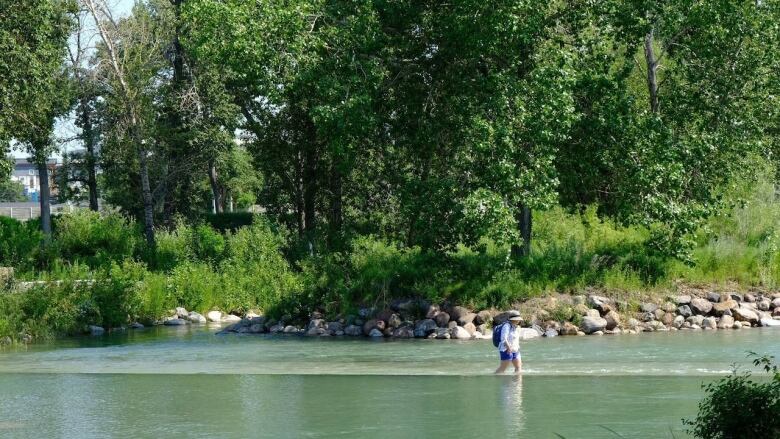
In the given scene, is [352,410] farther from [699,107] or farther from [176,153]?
[176,153]

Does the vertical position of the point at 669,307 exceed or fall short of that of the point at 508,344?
it falls short

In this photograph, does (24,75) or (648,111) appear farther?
(24,75)

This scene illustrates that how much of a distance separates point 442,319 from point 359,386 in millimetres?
8775

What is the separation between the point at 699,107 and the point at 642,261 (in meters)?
4.60

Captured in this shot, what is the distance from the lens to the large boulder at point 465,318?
28719 millimetres

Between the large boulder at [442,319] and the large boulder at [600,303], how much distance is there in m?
3.93

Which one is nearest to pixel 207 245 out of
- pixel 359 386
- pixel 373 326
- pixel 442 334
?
pixel 373 326

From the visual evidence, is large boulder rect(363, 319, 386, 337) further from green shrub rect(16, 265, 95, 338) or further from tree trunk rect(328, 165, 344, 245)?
tree trunk rect(328, 165, 344, 245)

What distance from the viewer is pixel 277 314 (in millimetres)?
32156

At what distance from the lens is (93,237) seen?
137 feet

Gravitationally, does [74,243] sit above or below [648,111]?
below

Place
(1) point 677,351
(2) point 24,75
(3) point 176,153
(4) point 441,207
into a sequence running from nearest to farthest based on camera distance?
(1) point 677,351, (4) point 441,207, (2) point 24,75, (3) point 176,153

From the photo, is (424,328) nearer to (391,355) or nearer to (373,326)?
(373,326)

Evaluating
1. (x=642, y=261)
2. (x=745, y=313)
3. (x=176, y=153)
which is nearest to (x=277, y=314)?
(x=642, y=261)
